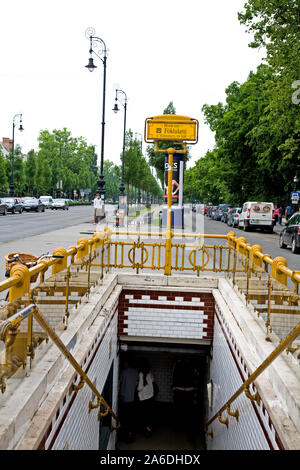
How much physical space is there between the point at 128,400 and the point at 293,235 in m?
12.0

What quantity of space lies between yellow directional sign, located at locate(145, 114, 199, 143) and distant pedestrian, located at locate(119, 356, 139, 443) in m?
4.94

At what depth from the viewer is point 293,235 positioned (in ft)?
61.2

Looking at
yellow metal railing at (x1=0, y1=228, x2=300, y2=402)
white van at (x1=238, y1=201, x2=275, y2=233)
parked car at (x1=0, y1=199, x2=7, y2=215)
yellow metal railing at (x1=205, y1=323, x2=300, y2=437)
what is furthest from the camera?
parked car at (x1=0, y1=199, x2=7, y2=215)

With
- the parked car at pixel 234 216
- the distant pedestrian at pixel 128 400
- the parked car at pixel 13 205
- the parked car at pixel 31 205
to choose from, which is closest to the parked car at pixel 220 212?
the parked car at pixel 234 216

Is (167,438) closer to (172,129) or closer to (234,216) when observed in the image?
(172,129)

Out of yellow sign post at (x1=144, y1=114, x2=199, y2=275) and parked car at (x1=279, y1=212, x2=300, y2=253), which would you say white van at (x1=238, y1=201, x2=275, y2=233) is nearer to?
parked car at (x1=279, y1=212, x2=300, y2=253)

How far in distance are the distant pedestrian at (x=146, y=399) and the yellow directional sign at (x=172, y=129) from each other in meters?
5.07

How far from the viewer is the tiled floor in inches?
365

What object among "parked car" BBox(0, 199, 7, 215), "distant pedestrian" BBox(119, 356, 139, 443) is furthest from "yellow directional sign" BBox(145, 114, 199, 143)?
"parked car" BBox(0, 199, 7, 215)

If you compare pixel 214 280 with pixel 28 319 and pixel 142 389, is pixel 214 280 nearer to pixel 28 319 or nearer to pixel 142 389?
pixel 142 389

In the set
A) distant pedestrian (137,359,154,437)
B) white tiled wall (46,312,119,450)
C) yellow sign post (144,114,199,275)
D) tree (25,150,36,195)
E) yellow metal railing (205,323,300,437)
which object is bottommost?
distant pedestrian (137,359,154,437)

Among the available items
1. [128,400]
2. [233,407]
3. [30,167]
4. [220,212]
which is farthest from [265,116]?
[30,167]

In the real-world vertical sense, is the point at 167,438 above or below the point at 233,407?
below

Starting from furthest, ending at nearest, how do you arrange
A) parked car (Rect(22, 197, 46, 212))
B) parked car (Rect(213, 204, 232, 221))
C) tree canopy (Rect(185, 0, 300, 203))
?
parked car (Rect(22, 197, 46, 212)) < parked car (Rect(213, 204, 232, 221)) < tree canopy (Rect(185, 0, 300, 203))
